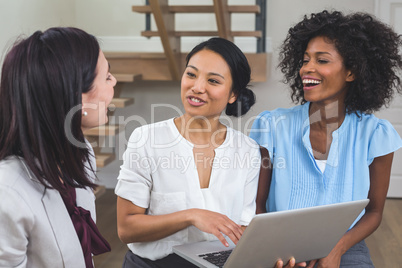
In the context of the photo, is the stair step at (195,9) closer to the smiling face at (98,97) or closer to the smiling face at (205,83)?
the smiling face at (205,83)

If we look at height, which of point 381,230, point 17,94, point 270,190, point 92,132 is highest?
point 17,94

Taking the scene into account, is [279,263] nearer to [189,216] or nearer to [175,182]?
[189,216]

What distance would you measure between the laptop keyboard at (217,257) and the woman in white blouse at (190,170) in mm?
136

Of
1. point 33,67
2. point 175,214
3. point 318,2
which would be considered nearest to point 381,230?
point 318,2

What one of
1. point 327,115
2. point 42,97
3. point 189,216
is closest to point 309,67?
point 327,115

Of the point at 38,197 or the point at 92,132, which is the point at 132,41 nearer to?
the point at 92,132

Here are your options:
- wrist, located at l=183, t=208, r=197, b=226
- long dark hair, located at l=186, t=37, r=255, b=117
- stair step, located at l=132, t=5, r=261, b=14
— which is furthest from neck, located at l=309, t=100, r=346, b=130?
stair step, located at l=132, t=5, r=261, b=14

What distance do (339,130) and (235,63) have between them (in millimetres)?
462

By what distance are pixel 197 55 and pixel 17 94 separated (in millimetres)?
705

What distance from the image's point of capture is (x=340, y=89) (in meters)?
1.75

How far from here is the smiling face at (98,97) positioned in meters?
1.15

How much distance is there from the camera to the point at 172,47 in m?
3.67

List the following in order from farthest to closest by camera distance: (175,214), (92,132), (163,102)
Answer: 1. (163,102)
2. (92,132)
3. (175,214)

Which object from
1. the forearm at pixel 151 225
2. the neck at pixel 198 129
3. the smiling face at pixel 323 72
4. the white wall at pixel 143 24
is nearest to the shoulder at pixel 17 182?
the forearm at pixel 151 225
